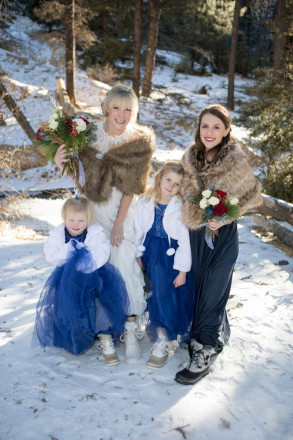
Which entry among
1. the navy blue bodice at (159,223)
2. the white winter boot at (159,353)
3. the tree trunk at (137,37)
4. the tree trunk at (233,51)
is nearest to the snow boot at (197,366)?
the white winter boot at (159,353)

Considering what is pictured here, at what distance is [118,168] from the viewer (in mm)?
3367

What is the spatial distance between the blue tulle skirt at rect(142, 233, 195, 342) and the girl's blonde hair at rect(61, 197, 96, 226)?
0.56 m

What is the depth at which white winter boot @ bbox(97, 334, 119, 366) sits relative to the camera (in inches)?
122

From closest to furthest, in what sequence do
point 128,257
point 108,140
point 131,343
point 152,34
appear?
point 131,343 < point 128,257 < point 108,140 < point 152,34

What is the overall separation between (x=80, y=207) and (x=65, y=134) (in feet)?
2.19

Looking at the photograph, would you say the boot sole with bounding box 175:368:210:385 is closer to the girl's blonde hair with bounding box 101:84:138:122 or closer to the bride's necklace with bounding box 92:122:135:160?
the bride's necklace with bounding box 92:122:135:160

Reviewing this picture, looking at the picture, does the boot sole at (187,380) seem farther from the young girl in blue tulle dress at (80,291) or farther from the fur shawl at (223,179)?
the fur shawl at (223,179)

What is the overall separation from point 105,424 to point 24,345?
49.3 inches

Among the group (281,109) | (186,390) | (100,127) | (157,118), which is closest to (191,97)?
(157,118)

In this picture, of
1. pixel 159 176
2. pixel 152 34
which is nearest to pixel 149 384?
pixel 159 176

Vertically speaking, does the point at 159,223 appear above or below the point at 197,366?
above

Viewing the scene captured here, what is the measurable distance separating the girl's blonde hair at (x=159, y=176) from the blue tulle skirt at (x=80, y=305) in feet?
2.40

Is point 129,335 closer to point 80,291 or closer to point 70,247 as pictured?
point 80,291

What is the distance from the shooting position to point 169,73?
84.8 ft
